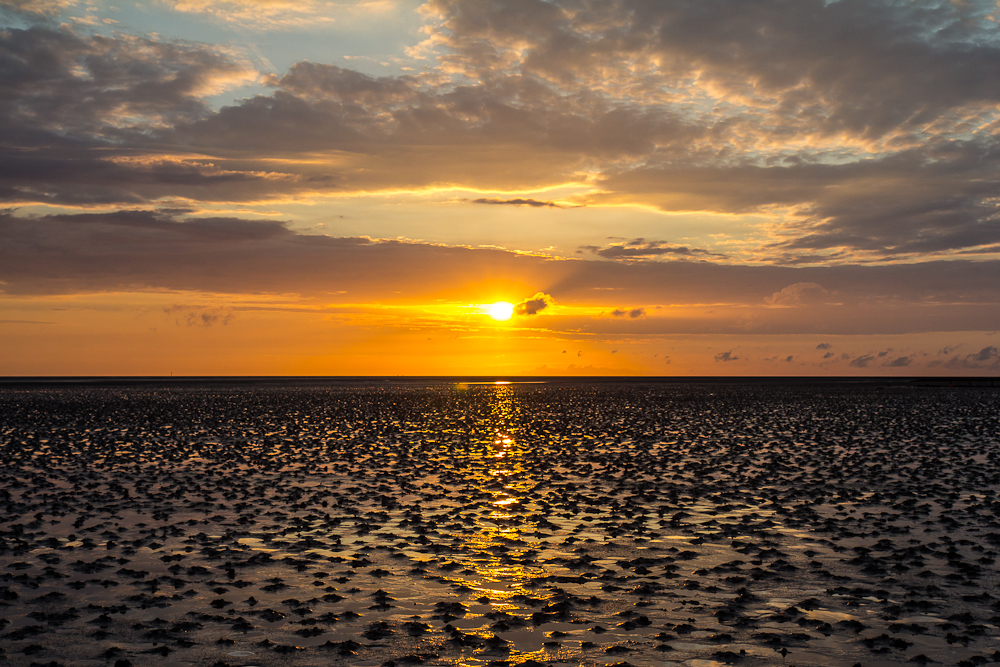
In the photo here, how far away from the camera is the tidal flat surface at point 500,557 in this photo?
1106 centimetres

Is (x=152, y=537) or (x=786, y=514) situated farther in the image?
(x=786, y=514)

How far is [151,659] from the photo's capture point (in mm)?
10367

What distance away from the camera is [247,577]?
14727mm

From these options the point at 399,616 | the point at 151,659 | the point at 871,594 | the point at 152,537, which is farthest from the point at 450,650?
the point at 152,537

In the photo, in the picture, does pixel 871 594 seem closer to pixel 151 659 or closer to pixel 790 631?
pixel 790 631

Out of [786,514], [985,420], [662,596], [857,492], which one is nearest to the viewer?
[662,596]

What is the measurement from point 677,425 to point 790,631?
42.8 m

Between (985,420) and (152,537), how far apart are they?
60.0 metres

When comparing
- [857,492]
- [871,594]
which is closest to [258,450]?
[857,492]

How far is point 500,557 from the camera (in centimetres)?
1620

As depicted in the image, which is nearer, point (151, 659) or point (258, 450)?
point (151, 659)

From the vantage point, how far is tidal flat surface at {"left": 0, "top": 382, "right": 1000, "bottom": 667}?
1106 centimetres

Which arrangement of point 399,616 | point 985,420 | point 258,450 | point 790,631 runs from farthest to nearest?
point 985,420, point 258,450, point 399,616, point 790,631

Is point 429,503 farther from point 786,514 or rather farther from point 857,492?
point 857,492
